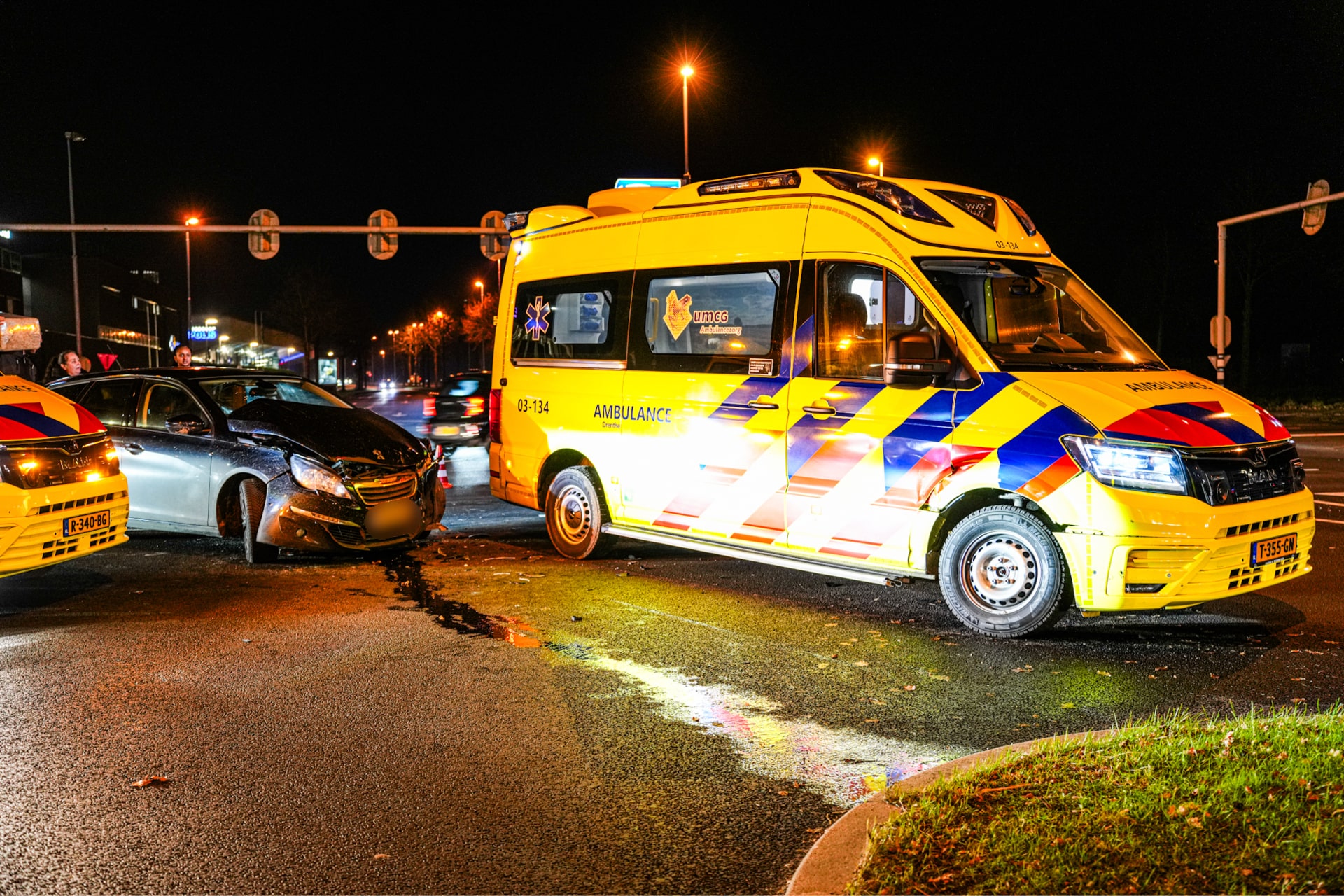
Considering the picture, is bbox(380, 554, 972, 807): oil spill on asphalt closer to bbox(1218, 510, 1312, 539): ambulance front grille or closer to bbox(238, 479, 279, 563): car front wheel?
bbox(1218, 510, 1312, 539): ambulance front grille

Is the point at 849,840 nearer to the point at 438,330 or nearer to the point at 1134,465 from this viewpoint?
the point at 1134,465

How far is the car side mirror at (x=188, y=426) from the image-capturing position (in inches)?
368

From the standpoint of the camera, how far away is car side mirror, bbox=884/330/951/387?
6.66 m

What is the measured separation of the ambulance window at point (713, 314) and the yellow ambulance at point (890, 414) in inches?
0.8

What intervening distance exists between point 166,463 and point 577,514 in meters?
3.57

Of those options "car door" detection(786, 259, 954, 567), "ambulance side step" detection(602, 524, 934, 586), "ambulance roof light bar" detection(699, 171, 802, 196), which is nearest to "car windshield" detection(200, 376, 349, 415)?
"ambulance side step" detection(602, 524, 934, 586)

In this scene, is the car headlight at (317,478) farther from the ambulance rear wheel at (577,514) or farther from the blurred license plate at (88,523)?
the ambulance rear wheel at (577,514)

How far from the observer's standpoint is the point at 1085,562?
622cm

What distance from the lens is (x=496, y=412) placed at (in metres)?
10.3

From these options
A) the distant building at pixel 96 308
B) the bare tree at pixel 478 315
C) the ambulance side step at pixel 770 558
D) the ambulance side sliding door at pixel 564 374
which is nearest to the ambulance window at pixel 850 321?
the ambulance side step at pixel 770 558

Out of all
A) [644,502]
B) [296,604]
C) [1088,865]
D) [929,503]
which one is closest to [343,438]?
[296,604]

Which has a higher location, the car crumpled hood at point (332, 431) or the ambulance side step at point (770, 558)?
the car crumpled hood at point (332, 431)

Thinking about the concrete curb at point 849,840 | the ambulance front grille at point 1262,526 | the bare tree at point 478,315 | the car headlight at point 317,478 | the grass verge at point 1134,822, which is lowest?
the concrete curb at point 849,840

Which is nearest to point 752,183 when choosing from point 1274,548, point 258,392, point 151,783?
point 1274,548
